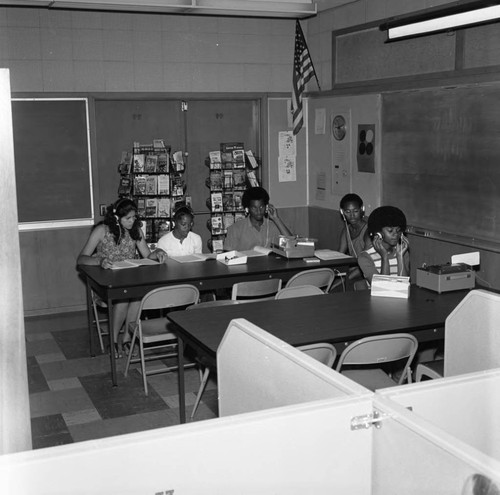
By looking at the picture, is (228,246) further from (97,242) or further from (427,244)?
(427,244)

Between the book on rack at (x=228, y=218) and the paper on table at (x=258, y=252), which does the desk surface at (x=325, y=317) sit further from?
the book on rack at (x=228, y=218)

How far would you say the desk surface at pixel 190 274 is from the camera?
5.20 metres

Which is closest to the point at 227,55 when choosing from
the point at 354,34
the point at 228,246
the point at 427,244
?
the point at 354,34

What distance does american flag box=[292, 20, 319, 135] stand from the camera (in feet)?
26.5

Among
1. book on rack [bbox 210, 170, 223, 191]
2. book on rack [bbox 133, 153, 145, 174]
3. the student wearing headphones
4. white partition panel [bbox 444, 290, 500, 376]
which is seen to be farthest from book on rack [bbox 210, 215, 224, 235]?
white partition panel [bbox 444, 290, 500, 376]

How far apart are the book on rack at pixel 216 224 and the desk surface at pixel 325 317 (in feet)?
12.2

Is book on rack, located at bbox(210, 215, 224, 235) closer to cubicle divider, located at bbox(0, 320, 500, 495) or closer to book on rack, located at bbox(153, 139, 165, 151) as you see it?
book on rack, located at bbox(153, 139, 165, 151)

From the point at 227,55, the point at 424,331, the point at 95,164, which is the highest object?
the point at 227,55

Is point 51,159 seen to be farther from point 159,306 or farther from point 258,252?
point 159,306

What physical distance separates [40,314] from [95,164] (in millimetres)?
1590

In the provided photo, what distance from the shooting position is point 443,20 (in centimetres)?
464

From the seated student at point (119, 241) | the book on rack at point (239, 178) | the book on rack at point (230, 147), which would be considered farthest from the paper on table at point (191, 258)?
the book on rack at point (230, 147)

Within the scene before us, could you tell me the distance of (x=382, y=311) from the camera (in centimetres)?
424

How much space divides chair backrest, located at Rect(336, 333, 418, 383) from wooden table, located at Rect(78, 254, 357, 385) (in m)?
1.81
